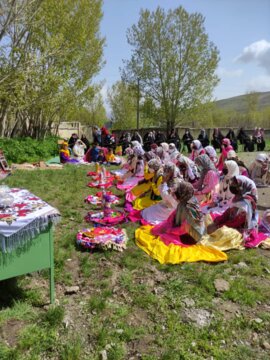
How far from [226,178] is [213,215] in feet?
3.40

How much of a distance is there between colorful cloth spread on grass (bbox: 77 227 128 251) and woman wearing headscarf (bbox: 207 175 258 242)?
1525 millimetres

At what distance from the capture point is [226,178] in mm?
6590

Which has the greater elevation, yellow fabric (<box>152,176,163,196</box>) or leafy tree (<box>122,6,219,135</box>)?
leafy tree (<box>122,6,219,135</box>)

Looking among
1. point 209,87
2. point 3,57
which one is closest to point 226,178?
point 3,57

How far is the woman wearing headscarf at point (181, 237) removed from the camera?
179 inches

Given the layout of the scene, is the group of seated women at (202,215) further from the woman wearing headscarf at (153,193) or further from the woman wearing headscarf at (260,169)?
the woman wearing headscarf at (260,169)

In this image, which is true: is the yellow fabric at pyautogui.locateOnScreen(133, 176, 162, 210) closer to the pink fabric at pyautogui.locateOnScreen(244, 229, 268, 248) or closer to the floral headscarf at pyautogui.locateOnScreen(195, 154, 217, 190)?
the floral headscarf at pyautogui.locateOnScreen(195, 154, 217, 190)

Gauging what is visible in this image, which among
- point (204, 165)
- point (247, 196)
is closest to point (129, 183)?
point (204, 165)

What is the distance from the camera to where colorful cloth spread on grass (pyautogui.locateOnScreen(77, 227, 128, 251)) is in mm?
4715

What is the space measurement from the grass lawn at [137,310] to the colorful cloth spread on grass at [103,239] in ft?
0.40

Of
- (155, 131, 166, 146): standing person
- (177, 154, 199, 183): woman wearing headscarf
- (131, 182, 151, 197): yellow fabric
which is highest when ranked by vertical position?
(155, 131, 166, 146): standing person

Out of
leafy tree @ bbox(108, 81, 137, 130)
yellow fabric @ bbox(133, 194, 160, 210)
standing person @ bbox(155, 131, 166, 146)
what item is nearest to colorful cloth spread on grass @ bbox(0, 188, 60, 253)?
yellow fabric @ bbox(133, 194, 160, 210)

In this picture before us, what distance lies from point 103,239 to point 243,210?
88.4 inches

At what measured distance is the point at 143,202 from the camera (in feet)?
23.9
